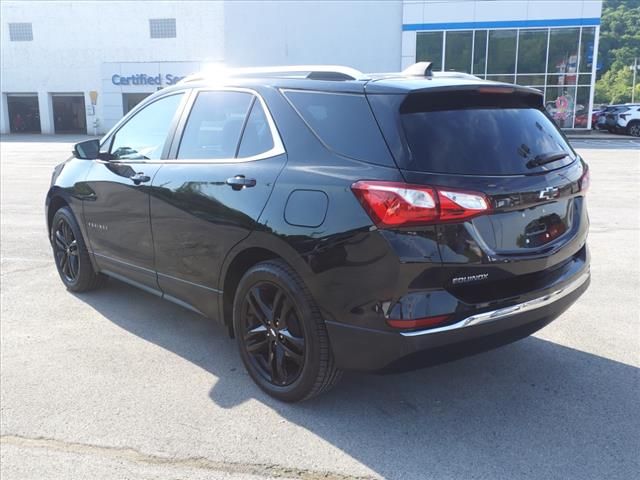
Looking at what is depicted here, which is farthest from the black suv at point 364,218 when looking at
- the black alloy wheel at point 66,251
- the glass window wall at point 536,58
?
the glass window wall at point 536,58

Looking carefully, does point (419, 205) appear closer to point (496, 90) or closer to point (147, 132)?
point (496, 90)

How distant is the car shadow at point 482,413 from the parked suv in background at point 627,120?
30.7 metres

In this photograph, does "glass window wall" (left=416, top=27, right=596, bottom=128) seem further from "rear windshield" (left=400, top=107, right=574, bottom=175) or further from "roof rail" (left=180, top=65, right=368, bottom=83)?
"rear windshield" (left=400, top=107, right=574, bottom=175)

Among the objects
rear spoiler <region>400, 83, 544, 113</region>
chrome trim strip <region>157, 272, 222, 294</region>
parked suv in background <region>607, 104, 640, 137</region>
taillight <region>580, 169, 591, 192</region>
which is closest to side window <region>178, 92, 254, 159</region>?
chrome trim strip <region>157, 272, 222, 294</region>

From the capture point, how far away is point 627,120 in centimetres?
3081

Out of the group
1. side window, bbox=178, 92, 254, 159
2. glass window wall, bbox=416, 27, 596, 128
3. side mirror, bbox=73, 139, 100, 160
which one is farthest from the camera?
glass window wall, bbox=416, 27, 596, 128

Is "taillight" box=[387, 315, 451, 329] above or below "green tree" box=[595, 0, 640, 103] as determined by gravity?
below

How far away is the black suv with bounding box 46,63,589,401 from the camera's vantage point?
2889 millimetres

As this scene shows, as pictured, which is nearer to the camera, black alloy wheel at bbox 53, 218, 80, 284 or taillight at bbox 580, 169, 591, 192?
taillight at bbox 580, 169, 591, 192

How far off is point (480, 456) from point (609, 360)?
5.30ft

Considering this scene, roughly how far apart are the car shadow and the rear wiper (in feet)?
4.54

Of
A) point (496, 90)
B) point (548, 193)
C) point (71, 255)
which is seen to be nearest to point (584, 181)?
point (548, 193)

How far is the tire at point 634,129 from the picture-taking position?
30694 mm

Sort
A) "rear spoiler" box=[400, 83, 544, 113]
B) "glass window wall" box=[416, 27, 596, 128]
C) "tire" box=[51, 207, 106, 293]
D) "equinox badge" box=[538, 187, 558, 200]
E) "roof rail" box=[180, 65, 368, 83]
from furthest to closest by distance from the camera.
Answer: "glass window wall" box=[416, 27, 596, 128], "tire" box=[51, 207, 106, 293], "roof rail" box=[180, 65, 368, 83], "equinox badge" box=[538, 187, 558, 200], "rear spoiler" box=[400, 83, 544, 113]
